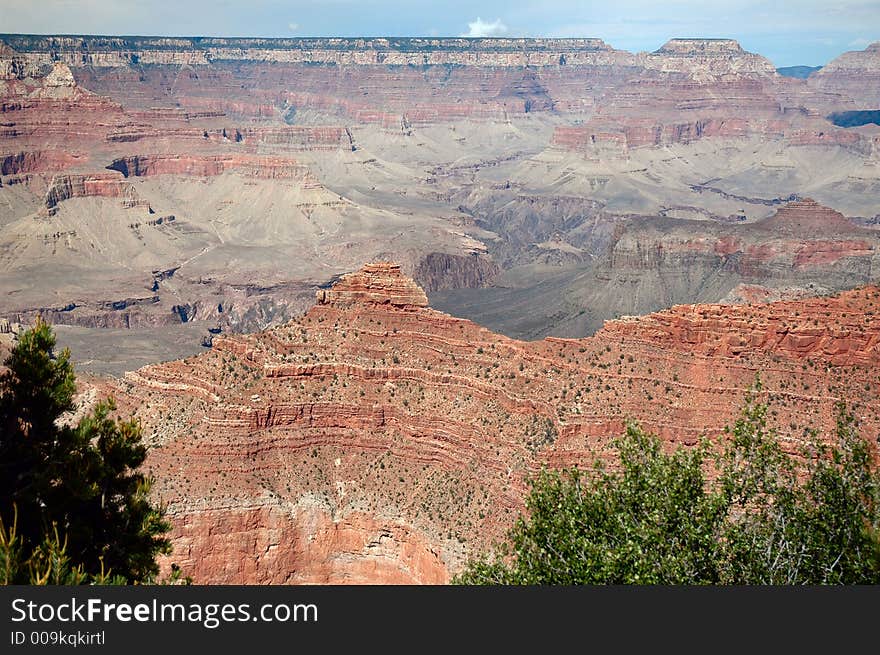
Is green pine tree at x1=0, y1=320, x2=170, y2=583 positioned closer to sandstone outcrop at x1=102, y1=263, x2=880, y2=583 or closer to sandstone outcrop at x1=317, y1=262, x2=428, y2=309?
sandstone outcrop at x1=102, y1=263, x2=880, y2=583

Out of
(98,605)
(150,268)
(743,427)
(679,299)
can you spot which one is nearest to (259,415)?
(743,427)

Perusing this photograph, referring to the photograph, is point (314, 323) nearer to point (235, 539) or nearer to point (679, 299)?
point (235, 539)

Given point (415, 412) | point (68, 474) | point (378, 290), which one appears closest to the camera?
point (68, 474)

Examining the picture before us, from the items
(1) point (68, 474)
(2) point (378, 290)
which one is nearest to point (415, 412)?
(2) point (378, 290)

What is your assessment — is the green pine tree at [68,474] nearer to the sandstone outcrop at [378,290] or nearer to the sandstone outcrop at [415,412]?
the sandstone outcrop at [415,412]

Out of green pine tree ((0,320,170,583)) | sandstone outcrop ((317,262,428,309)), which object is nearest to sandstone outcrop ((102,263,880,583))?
sandstone outcrop ((317,262,428,309))

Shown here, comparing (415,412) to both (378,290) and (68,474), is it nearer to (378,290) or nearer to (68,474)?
(378,290)

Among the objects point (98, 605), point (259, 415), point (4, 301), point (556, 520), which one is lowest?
point (4, 301)

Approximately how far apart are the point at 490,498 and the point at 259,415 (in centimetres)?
1230

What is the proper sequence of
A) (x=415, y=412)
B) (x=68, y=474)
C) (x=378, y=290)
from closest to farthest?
(x=68, y=474)
(x=415, y=412)
(x=378, y=290)

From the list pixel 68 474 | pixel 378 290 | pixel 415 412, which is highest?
pixel 378 290

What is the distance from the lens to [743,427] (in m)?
23.8

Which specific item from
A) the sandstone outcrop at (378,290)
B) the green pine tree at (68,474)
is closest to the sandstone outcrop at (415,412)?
the sandstone outcrop at (378,290)

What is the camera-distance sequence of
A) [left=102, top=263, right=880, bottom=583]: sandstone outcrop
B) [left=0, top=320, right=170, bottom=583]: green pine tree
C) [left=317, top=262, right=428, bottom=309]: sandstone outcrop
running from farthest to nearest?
[left=317, top=262, right=428, bottom=309]: sandstone outcrop → [left=102, top=263, right=880, bottom=583]: sandstone outcrop → [left=0, top=320, right=170, bottom=583]: green pine tree
